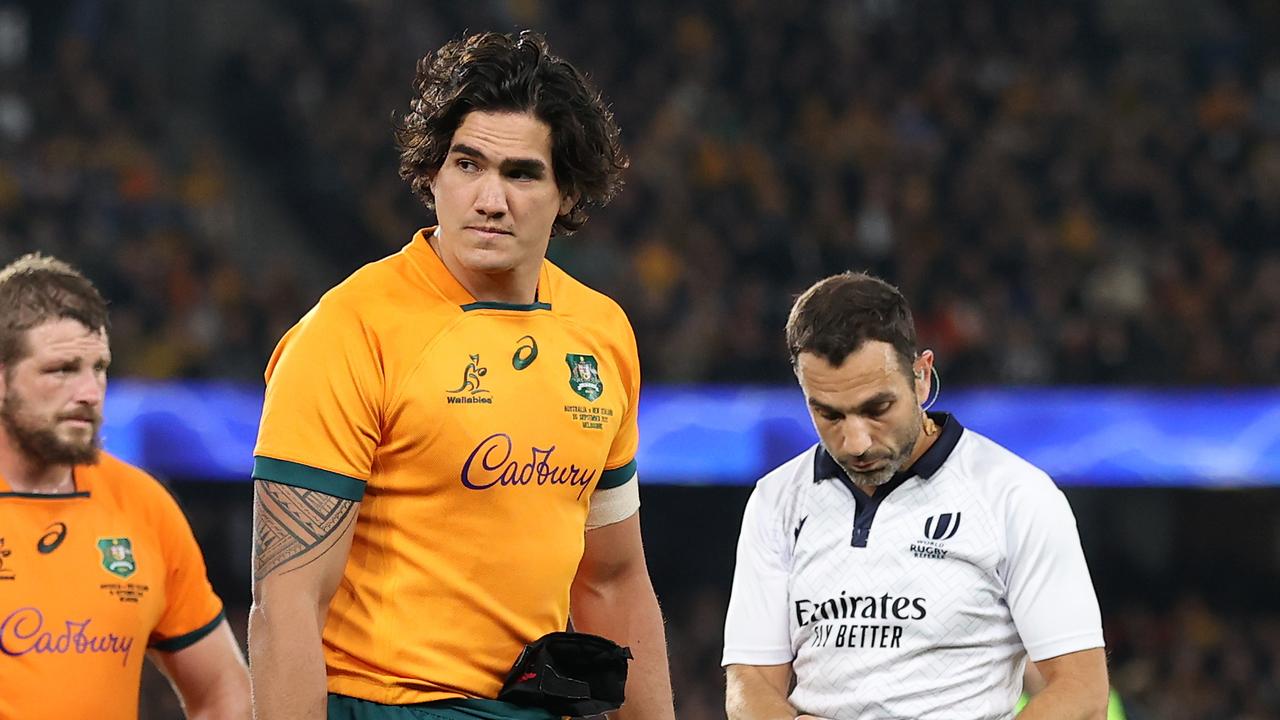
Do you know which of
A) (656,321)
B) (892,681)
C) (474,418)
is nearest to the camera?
(474,418)

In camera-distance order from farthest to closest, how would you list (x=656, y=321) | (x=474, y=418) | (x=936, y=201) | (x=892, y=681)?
1. (x=936, y=201)
2. (x=656, y=321)
3. (x=892, y=681)
4. (x=474, y=418)

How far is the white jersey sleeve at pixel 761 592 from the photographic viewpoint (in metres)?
3.78

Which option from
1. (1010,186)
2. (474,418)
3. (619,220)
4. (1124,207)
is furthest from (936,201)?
(474,418)

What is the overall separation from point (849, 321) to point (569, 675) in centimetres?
98

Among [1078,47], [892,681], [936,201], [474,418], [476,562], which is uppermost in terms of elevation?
[1078,47]

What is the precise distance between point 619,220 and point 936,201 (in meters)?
2.41

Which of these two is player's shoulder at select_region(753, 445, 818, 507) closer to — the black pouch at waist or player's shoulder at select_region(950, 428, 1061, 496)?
player's shoulder at select_region(950, 428, 1061, 496)

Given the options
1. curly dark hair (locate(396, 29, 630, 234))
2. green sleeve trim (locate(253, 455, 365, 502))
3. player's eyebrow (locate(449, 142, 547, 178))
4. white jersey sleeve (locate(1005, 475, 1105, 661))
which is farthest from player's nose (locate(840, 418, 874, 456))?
green sleeve trim (locate(253, 455, 365, 502))

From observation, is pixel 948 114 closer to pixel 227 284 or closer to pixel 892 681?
pixel 227 284

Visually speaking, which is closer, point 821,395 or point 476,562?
point 476,562

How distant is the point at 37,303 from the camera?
12.8 feet

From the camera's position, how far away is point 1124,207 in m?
13.0

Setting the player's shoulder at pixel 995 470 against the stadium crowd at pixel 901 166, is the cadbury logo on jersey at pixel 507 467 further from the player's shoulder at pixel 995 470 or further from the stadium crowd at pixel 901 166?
the stadium crowd at pixel 901 166

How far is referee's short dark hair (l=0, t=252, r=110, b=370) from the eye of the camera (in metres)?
3.86
